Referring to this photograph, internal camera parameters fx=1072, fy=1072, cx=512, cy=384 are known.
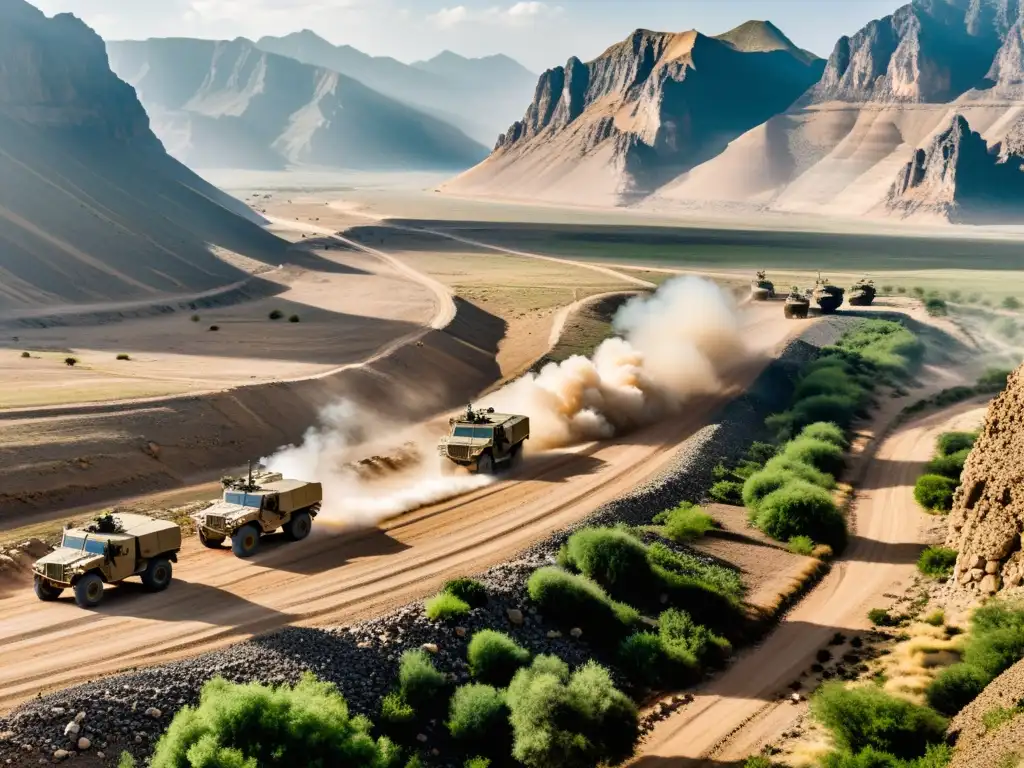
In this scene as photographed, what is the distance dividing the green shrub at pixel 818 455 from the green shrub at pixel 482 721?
23130 millimetres

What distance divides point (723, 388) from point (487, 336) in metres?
21.0

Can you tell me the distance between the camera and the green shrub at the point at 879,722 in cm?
2134

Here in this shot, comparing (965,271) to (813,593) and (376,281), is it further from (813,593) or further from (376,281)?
(813,593)

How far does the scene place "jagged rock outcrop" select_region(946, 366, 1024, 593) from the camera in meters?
26.3

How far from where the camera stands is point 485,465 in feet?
125

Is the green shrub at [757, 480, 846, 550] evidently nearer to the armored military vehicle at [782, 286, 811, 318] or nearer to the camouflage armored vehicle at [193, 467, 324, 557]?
the camouflage armored vehicle at [193, 467, 324, 557]

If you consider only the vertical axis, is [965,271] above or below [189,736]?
above

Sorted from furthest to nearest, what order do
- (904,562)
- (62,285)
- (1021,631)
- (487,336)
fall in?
(62,285), (487,336), (904,562), (1021,631)

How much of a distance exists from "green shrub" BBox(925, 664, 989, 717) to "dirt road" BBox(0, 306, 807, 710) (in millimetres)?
11558

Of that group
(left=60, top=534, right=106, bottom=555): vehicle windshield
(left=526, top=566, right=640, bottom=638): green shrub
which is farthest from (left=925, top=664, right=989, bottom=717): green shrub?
(left=60, top=534, right=106, bottom=555): vehicle windshield

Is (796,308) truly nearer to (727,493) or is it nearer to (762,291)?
(762,291)

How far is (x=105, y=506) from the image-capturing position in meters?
35.2

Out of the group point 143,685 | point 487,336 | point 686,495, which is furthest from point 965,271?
point 143,685

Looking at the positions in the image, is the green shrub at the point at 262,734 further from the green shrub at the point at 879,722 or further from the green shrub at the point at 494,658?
the green shrub at the point at 879,722
